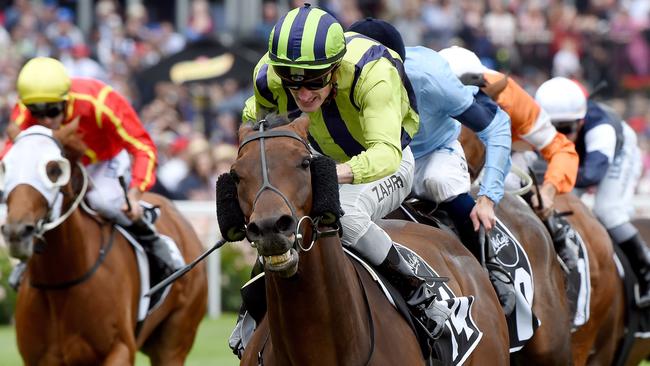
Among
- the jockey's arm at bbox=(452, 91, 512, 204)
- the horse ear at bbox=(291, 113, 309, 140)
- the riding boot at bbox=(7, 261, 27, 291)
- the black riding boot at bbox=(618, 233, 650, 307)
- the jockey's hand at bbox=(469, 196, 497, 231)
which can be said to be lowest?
the black riding boot at bbox=(618, 233, 650, 307)

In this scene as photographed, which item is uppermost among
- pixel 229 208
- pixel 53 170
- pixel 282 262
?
pixel 229 208

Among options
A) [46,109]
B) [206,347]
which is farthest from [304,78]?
[206,347]

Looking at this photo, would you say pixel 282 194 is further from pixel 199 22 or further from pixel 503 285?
pixel 199 22

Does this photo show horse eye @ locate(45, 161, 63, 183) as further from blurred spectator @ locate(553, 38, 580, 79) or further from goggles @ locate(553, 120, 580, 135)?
blurred spectator @ locate(553, 38, 580, 79)

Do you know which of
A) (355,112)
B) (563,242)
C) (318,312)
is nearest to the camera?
(318,312)

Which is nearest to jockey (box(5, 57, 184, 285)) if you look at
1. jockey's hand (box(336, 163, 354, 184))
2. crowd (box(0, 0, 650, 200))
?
jockey's hand (box(336, 163, 354, 184))

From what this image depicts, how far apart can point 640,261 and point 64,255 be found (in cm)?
366

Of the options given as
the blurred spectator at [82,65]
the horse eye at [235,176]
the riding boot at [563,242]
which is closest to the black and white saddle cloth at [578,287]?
the riding boot at [563,242]

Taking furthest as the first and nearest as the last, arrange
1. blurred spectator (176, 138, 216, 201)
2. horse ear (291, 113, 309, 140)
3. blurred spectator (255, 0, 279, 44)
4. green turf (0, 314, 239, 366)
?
blurred spectator (255, 0, 279, 44) → blurred spectator (176, 138, 216, 201) → green turf (0, 314, 239, 366) → horse ear (291, 113, 309, 140)

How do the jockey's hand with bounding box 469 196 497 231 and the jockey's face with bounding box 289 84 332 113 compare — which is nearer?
the jockey's face with bounding box 289 84 332 113

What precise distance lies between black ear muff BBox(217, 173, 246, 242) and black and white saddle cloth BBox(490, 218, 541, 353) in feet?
7.69

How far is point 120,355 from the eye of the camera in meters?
7.23

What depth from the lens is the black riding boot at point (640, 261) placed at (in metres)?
8.89

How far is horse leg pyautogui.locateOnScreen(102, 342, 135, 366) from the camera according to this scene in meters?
7.19
